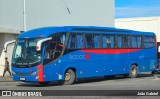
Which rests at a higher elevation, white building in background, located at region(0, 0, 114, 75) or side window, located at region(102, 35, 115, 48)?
white building in background, located at region(0, 0, 114, 75)

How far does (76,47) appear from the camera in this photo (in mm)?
22203

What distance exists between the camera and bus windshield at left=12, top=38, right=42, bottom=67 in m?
20.4

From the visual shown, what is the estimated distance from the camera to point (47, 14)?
114ft

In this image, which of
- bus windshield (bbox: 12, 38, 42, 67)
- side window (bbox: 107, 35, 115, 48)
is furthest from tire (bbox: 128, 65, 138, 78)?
bus windshield (bbox: 12, 38, 42, 67)

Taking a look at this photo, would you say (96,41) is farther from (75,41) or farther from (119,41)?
(119,41)

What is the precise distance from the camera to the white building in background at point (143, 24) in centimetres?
6206

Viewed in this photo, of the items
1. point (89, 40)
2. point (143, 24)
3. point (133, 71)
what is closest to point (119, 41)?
point (133, 71)

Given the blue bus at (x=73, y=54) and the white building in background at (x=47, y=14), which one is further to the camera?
the white building in background at (x=47, y=14)

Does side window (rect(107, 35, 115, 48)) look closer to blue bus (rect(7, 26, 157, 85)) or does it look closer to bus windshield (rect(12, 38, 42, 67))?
blue bus (rect(7, 26, 157, 85))

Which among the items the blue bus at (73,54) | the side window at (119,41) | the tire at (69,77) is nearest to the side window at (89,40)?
the blue bus at (73,54)

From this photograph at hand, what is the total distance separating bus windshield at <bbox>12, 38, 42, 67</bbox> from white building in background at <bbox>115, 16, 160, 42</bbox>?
4319cm

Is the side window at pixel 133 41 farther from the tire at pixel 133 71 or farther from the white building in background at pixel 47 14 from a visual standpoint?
the white building in background at pixel 47 14

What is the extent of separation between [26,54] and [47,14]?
1429cm

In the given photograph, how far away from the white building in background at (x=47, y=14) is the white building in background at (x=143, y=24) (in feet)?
61.5
